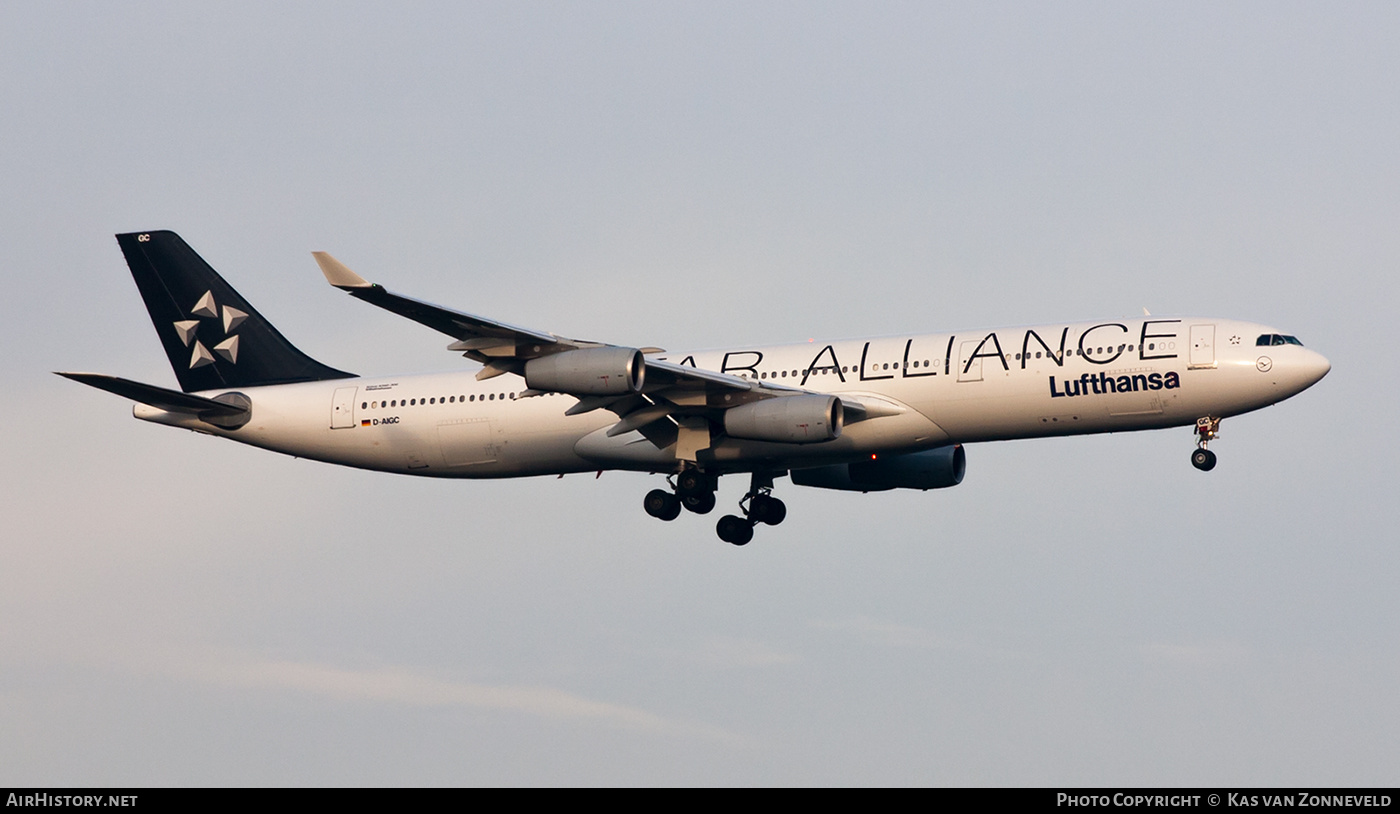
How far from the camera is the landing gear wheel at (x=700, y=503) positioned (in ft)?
157

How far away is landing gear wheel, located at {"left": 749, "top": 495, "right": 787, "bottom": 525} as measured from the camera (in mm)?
50688

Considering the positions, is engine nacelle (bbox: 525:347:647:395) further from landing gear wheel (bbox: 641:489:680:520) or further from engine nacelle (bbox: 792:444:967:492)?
engine nacelle (bbox: 792:444:967:492)

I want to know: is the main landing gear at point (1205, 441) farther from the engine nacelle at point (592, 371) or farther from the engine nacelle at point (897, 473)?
the engine nacelle at point (592, 371)

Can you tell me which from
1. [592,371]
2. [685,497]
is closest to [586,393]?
[592,371]

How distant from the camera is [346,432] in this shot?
Result: 164 feet

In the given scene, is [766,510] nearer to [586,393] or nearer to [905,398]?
[905,398]

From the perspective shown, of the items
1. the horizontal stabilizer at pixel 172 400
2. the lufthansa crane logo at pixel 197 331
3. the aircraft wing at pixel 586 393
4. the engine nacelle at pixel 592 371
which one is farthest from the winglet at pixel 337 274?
the lufthansa crane logo at pixel 197 331

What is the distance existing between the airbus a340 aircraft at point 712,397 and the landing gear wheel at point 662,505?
A: 0.06 meters

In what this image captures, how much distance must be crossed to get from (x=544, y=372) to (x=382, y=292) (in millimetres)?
5193

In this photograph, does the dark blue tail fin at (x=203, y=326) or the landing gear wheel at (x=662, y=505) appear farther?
the dark blue tail fin at (x=203, y=326)

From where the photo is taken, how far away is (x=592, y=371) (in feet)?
135
